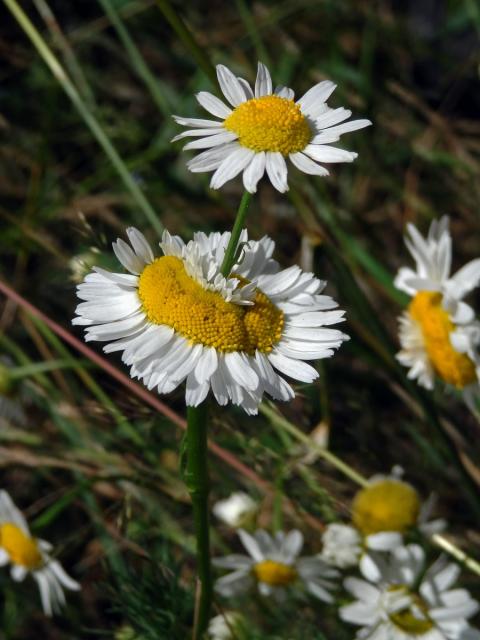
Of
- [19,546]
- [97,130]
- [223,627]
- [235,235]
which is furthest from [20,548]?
[235,235]

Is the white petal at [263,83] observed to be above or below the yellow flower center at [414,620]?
above

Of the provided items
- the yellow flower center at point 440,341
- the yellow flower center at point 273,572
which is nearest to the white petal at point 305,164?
the yellow flower center at point 440,341

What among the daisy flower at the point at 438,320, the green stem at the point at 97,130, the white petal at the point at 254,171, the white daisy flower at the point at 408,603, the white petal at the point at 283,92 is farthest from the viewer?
the green stem at the point at 97,130

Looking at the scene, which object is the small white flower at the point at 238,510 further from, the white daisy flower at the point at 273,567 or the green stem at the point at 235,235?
the green stem at the point at 235,235

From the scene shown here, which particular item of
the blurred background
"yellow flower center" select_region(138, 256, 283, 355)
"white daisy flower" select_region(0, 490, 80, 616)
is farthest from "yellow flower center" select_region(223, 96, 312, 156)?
"white daisy flower" select_region(0, 490, 80, 616)

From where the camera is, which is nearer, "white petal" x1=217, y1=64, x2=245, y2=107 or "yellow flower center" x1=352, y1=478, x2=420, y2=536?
"white petal" x1=217, y1=64, x2=245, y2=107

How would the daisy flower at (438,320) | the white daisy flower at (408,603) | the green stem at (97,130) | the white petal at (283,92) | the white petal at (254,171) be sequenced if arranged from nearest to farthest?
the white petal at (254,171), the white petal at (283,92), the white daisy flower at (408,603), the daisy flower at (438,320), the green stem at (97,130)

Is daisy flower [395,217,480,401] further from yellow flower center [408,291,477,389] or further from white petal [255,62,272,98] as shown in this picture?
white petal [255,62,272,98]
